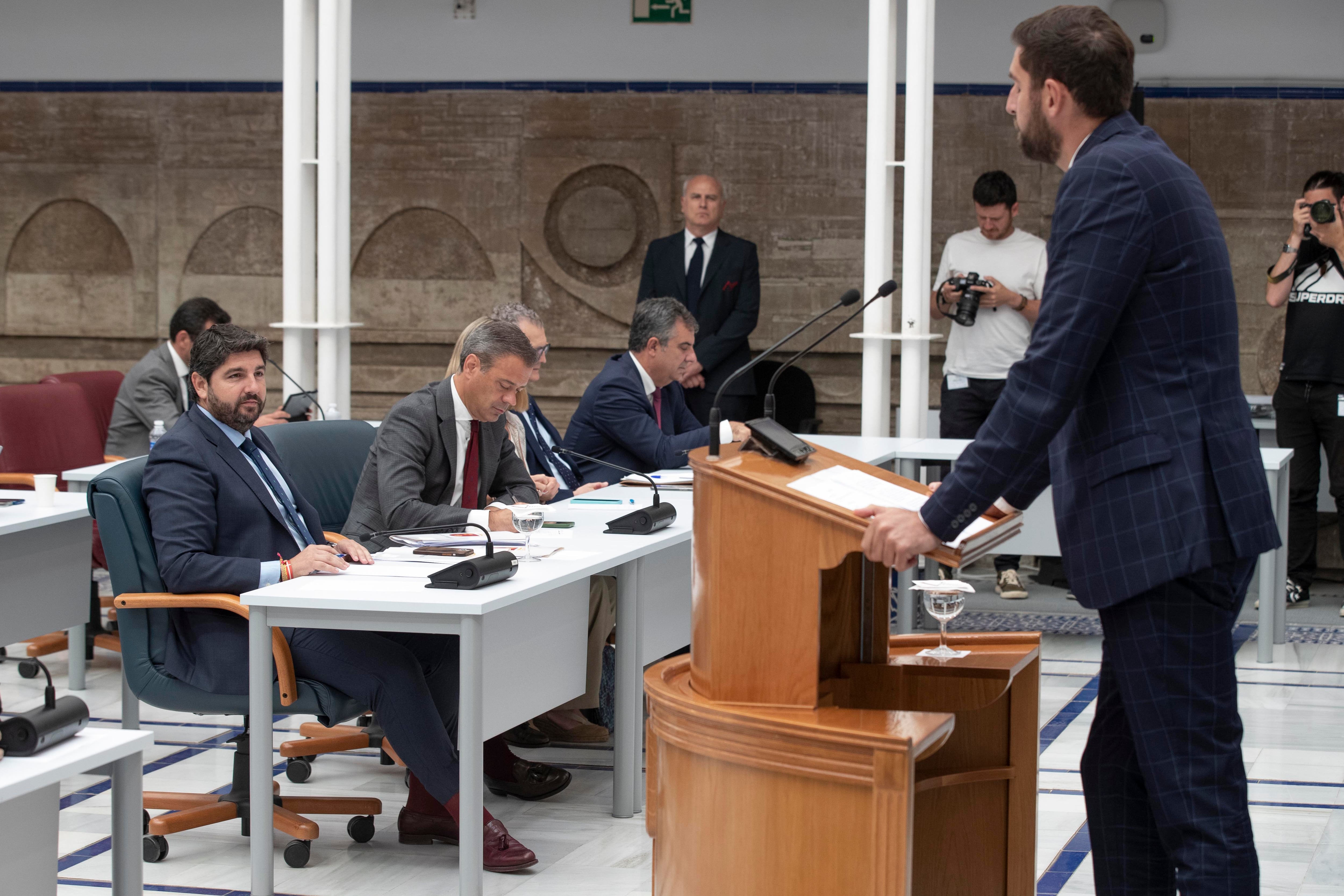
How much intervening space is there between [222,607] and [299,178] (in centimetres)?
412

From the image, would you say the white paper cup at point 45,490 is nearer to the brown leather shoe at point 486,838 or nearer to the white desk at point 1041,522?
the brown leather shoe at point 486,838

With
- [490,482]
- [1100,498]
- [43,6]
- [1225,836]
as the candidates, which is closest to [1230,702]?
[1225,836]

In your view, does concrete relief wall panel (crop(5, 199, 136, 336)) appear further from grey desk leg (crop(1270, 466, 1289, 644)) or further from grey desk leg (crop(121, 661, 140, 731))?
grey desk leg (crop(1270, 466, 1289, 644))

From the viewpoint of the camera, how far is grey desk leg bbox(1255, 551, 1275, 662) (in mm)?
6098

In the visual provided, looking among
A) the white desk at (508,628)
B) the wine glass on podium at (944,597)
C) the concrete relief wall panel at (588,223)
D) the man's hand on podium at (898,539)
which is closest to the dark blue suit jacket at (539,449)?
the white desk at (508,628)

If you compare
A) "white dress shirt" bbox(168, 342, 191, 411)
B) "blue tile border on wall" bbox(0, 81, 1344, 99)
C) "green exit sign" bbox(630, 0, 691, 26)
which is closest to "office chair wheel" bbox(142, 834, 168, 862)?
"white dress shirt" bbox(168, 342, 191, 411)

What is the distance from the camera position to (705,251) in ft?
25.4

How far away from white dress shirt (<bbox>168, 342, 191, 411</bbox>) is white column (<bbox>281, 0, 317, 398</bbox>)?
67 cm

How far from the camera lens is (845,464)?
9.12 feet

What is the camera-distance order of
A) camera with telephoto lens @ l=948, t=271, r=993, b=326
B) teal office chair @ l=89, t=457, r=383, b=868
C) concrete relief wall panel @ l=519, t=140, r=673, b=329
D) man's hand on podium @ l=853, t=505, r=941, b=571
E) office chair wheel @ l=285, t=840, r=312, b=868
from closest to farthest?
man's hand on podium @ l=853, t=505, r=941, b=571
teal office chair @ l=89, t=457, r=383, b=868
office chair wheel @ l=285, t=840, r=312, b=868
camera with telephoto lens @ l=948, t=271, r=993, b=326
concrete relief wall panel @ l=519, t=140, r=673, b=329

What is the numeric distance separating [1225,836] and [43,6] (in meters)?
9.82

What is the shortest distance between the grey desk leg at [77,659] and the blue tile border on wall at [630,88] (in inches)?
200

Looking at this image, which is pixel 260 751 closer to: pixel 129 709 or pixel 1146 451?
pixel 129 709

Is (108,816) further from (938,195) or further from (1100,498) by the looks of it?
(938,195)
